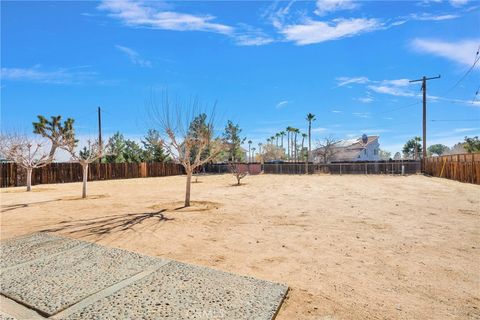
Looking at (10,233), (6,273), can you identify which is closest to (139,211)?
(10,233)

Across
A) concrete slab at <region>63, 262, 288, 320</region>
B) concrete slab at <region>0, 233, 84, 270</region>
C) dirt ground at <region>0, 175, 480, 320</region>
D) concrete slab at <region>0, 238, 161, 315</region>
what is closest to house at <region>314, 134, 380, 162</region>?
dirt ground at <region>0, 175, 480, 320</region>

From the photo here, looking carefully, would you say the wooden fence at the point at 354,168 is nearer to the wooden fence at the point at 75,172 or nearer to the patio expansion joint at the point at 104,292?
the wooden fence at the point at 75,172

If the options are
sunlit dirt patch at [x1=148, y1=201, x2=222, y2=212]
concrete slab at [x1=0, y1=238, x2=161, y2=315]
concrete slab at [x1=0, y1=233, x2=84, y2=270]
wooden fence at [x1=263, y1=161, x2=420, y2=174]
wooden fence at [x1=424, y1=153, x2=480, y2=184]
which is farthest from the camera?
wooden fence at [x1=263, y1=161, x2=420, y2=174]

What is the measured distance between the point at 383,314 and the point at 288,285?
104 cm

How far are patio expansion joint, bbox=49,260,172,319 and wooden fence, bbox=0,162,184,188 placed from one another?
21492mm

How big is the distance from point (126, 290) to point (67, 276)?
3.35ft

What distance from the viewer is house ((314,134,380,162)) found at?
44103mm

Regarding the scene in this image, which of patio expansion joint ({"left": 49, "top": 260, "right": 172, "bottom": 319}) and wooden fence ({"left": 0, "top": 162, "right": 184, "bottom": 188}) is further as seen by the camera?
Result: wooden fence ({"left": 0, "top": 162, "right": 184, "bottom": 188})

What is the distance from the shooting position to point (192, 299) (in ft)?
10.1

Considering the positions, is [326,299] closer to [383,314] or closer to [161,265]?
[383,314]

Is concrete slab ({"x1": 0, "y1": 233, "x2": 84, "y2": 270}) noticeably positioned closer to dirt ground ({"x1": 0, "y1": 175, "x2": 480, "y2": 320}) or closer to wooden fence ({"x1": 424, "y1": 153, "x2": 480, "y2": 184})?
dirt ground ({"x1": 0, "y1": 175, "x2": 480, "y2": 320})

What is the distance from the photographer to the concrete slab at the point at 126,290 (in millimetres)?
2863

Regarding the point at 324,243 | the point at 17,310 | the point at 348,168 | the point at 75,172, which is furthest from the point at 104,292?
the point at 348,168

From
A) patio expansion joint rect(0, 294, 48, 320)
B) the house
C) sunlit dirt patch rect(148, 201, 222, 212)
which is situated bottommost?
patio expansion joint rect(0, 294, 48, 320)
